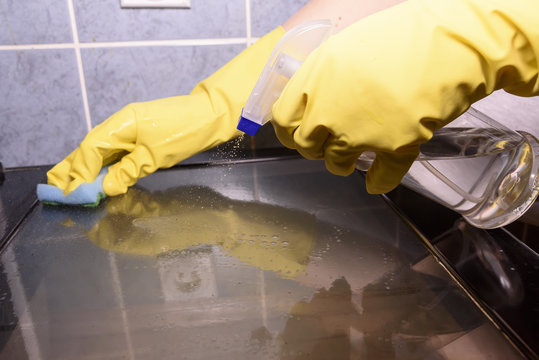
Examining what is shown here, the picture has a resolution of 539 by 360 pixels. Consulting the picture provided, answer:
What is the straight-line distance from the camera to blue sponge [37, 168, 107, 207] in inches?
29.4

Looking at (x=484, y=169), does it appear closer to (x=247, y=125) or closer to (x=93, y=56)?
(x=247, y=125)

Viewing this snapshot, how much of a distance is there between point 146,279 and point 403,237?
366 mm

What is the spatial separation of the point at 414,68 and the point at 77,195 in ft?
2.01

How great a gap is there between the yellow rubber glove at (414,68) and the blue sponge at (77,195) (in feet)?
1.60

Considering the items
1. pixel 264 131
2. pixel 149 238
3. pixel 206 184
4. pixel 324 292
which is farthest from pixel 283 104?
pixel 264 131

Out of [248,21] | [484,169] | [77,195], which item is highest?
[248,21]

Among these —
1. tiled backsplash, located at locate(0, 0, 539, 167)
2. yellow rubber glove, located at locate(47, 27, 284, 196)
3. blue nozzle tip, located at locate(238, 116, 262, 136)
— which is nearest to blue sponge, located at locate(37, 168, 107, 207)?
yellow rubber glove, located at locate(47, 27, 284, 196)

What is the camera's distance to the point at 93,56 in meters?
0.92

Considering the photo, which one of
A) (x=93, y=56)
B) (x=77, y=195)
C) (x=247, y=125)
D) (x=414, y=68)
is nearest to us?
(x=414, y=68)

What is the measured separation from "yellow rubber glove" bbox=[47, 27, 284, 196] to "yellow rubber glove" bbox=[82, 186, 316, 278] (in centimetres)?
6

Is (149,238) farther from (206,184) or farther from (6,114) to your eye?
(6,114)

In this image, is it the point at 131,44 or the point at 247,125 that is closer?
the point at 247,125

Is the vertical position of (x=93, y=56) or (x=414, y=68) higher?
(x=414, y=68)

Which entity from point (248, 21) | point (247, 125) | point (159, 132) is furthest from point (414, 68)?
point (248, 21)
